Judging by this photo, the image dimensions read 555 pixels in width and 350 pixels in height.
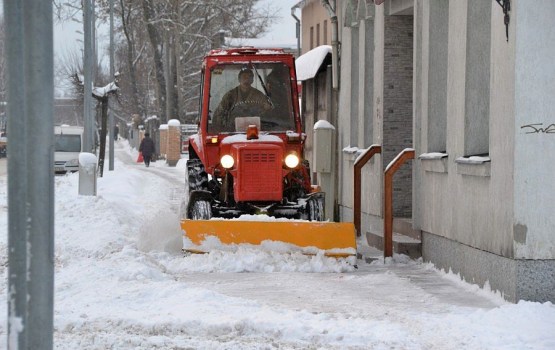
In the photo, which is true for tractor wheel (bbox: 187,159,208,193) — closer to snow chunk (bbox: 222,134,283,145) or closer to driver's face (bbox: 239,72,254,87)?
snow chunk (bbox: 222,134,283,145)

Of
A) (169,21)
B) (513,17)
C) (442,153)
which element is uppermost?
(169,21)

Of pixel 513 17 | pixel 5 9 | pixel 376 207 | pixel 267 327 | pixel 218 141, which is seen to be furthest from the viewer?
pixel 376 207

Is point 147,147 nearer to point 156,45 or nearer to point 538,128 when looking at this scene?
point 156,45

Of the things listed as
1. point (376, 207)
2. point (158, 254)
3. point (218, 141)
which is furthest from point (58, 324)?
point (376, 207)

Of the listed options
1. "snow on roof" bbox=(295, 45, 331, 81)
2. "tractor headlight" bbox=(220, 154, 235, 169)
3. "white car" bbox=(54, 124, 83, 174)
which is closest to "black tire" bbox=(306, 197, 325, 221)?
"tractor headlight" bbox=(220, 154, 235, 169)

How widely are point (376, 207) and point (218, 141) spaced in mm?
2734

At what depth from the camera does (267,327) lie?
8.13 meters

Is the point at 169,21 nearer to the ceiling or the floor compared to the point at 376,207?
nearer to the ceiling

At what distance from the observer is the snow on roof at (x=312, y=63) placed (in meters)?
21.2

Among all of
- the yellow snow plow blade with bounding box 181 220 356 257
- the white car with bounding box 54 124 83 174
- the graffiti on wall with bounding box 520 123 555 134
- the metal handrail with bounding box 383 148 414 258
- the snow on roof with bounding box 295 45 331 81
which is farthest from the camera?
the white car with bounding box 54 124 83 174

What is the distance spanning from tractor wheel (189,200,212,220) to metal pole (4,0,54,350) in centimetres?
1011

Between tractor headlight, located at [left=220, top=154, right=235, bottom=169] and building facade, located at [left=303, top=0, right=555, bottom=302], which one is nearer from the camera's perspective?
building facade, located at [left=303, top=0, right=555, bottom=302]

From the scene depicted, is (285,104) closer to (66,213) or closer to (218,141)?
(218,141)

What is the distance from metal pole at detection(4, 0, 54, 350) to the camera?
4.20 m
